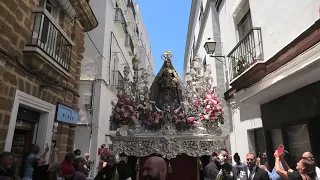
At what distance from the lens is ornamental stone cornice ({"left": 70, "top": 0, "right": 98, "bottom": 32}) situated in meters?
6.32

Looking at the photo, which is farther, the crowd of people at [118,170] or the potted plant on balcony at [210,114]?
the potted plant on balcony at [210,114]

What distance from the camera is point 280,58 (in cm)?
432

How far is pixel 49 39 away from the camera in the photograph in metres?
4.83

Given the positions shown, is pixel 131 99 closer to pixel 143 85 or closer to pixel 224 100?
pixel 143 85

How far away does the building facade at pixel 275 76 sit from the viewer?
3756 mm

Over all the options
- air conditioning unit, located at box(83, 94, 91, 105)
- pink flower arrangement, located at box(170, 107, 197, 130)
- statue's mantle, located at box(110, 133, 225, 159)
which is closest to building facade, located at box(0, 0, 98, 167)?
statue's mantle, located at box(110, 133, 225, 159)

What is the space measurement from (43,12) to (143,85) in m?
2.72

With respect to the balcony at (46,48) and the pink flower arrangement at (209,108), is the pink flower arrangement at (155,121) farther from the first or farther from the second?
the balcony at (46,48)

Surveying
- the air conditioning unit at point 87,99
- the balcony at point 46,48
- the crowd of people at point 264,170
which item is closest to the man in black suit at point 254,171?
the crowd of people at point 264,170

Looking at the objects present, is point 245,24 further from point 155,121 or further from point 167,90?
point 155,121

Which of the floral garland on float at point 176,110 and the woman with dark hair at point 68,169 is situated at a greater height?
the floral garland on float at point 176,110

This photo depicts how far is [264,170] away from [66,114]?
429 cm

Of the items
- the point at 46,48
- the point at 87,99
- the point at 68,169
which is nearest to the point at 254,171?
the point at 68,169

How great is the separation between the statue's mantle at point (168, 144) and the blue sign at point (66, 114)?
1.17 m
